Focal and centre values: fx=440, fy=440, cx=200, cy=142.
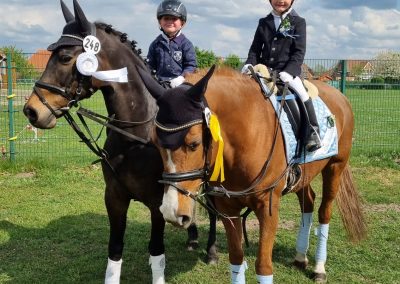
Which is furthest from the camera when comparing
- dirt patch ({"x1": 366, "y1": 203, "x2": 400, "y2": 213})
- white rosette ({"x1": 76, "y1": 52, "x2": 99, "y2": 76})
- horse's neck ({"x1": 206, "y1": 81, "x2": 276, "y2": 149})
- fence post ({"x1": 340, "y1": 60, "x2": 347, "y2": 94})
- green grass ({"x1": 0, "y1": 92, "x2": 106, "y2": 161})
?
fence post ({"x1": 340, "y1": 60, "x2": 347, "y2": 94})

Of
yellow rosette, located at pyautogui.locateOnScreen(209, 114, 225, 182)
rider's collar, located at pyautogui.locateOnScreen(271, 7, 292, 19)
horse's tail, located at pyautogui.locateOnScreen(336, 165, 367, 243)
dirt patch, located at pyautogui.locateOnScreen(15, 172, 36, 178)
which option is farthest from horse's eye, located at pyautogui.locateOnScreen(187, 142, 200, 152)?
dirt patch, located at pyautogui.locateOnScreen(15, 172, 36, 178)

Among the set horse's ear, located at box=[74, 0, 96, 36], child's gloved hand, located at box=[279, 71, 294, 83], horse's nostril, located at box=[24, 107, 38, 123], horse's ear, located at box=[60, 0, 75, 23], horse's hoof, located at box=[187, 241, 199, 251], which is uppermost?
horse's ear, located at box=[60, 0, 75, 23]

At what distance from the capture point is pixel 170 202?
2.52m

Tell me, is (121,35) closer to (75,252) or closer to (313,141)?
(313,141)

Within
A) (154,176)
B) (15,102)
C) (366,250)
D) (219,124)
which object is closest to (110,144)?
(154,176)

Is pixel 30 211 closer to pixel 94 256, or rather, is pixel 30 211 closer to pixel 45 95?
pixel 94 256

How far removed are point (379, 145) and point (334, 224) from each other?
5.39 metres

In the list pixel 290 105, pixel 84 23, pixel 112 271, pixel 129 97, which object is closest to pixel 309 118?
pixel 290 105

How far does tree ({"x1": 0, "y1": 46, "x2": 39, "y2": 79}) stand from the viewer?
9.12m

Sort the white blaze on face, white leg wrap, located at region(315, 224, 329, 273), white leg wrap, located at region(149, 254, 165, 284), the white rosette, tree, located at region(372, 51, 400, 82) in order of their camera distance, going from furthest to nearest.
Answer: tree, located at region(372, 51, 400, 82)
white leg wrap, located at region(315, 224, 329, 273)
white leg wrap, located at region(149, 254, 165, 284)
the white rosette
the white blaze on face

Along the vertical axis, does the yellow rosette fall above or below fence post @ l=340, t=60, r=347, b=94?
below

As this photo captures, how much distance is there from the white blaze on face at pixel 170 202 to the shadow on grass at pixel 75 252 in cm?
225

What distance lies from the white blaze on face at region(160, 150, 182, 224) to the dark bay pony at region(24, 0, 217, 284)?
112 cm

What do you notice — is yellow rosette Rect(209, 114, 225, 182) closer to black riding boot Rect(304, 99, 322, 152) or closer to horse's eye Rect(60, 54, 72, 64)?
black riding boot Rect(304, 99, 322, 152)
